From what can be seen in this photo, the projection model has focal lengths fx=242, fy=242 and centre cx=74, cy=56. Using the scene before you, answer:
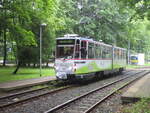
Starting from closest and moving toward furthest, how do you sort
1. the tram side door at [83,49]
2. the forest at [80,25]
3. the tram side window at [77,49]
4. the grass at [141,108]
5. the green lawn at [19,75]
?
the grass at [141,108]
the tram side window at [77,49]
the tram side door at [83,49]
the green lawn at [19,75]
the forest at [80,25]

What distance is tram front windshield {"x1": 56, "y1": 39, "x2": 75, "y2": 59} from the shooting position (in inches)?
633

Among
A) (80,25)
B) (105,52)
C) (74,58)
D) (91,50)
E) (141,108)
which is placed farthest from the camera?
(80,25)

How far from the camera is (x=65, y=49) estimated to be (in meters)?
16.3

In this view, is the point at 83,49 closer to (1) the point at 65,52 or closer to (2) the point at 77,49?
(2) the point at 77,49

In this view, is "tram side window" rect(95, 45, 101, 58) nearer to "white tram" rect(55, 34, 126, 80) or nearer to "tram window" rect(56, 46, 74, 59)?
"white tram" rect(55, 34, 126, 80)

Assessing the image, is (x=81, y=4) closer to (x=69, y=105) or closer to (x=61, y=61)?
(x=61, y=61)

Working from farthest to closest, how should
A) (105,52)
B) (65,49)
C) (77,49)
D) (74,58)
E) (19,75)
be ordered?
1. (19,75)
2. (105,52)
3. (65,49)
4. (77,49)
5. (74,58)

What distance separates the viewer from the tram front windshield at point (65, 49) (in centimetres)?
1608

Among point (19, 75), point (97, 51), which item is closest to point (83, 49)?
point (97, 51)


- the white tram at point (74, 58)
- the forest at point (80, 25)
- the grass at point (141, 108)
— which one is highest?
the forest at point (80, 25)

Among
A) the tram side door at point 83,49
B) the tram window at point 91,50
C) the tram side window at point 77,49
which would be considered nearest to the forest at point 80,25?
the tram window at point 91,50

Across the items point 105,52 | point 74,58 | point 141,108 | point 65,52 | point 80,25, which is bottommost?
point 141,108

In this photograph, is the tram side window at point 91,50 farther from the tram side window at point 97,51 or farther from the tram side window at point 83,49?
the tram side window at point 97,51

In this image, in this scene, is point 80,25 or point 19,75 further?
point 80,25
